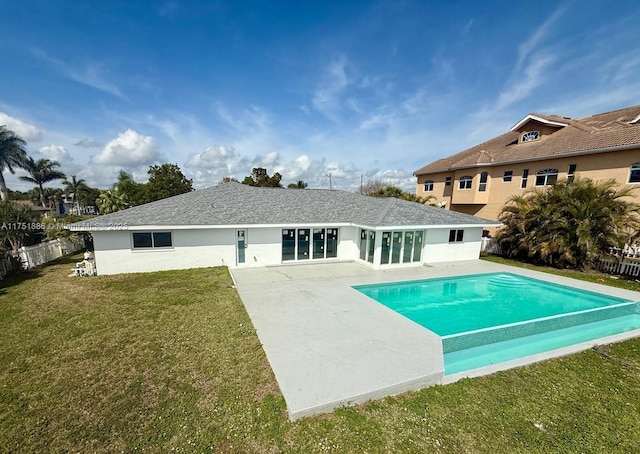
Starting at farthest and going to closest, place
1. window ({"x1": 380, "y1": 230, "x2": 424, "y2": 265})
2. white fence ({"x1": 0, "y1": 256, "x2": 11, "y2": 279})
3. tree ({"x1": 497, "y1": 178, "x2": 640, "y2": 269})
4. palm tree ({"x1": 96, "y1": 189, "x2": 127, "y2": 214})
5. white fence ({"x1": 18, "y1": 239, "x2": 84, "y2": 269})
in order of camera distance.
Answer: palm tree ({"x1": 96, "y1": 189, "x2": 127, "y2": 214}), window ({"x1": 380, "y1": 230, "x2": 424, "y2": 265}), tree ({"x1": 497, "y1": 178, "x2": 640, "y2": 269}), white fence ({"x1": 18, "y1": 239, "x2": 84, "y2": 269}), white fence ({"x1": 0, "y1": 256, "x2": 11, "y2": 279})

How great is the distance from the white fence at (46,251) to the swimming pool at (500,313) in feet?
59.4

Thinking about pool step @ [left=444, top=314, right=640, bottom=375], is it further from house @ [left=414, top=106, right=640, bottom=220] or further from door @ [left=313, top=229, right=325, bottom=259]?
house @ [left=414, top=106, right=640, bottom=220]

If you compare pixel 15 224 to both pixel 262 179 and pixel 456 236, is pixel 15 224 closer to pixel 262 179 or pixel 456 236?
pixel 456 236

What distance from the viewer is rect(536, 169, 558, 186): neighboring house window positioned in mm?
20327

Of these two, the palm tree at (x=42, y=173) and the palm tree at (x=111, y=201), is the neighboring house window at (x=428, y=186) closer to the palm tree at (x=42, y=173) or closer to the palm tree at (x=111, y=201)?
the palm tree at (x=111, y=201)

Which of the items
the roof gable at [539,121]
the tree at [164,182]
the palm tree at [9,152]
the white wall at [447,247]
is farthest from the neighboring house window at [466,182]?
the palm tree at [9,152]

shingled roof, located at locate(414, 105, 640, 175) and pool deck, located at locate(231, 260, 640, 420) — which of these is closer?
pool deck, located at locate(231, 260, 640, 420)

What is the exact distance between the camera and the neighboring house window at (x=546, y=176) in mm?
20327

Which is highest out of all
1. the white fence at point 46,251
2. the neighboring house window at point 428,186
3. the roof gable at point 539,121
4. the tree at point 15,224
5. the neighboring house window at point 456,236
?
the roof gable at point 539,121

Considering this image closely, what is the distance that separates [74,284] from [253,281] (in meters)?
8.08

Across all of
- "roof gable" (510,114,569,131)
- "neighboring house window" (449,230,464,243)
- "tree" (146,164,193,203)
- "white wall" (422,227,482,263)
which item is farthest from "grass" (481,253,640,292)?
"tree" (146,164,193,203)

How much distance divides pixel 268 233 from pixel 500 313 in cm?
1221

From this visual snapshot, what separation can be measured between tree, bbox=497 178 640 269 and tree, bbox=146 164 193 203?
48465 millimetres

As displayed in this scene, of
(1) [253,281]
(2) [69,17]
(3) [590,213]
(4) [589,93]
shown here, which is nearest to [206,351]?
(1) [253,281]
